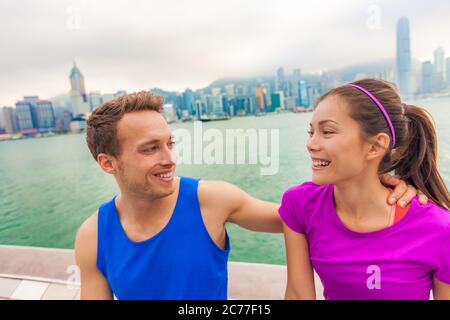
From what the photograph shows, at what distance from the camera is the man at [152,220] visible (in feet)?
3.52

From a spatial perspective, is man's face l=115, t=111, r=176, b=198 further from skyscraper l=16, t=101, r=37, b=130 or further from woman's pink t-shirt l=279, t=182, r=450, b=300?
skyscraper l=16, t=101, r=37, b=130

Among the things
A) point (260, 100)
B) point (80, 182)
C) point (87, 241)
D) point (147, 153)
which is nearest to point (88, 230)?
point (87, 241)

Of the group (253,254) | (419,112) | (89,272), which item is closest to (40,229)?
(253,254)

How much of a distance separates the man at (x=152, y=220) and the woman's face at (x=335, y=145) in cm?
21

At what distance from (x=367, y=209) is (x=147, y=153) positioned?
757 millimetres

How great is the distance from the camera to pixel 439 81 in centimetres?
517

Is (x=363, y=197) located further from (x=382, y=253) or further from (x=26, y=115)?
(x=26, y=115)

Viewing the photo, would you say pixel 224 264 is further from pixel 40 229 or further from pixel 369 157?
pixel 40 229

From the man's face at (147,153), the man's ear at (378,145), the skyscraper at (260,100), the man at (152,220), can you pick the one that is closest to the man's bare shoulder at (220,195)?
the man at (152,220)

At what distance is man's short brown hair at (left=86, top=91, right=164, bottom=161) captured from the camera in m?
1.10

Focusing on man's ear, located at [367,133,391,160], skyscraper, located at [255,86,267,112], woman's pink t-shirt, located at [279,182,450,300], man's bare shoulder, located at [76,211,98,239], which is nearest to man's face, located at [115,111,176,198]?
man's bare shoulder, located at [76,211,98,239]

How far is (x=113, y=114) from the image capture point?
1110 mm

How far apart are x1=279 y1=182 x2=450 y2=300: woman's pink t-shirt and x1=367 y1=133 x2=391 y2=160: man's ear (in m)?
0.18

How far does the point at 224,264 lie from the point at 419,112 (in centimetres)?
86
